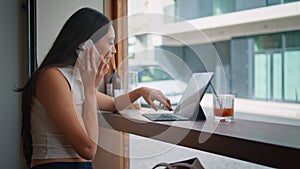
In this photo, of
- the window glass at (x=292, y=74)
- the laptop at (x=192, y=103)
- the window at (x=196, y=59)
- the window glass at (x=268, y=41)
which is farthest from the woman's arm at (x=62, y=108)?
the window glass at (x=268, y=41)

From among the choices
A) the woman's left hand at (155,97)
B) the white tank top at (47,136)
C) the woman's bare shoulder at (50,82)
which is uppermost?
the woman's bare shoulder at (50,82)

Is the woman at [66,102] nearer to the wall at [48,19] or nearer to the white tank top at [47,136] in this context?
the white tank top at [47,136]

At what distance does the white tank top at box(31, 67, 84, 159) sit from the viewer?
1.08 m

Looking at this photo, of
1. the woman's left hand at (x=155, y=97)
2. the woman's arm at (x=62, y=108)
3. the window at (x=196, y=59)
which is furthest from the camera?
the window at (x=196, y=59)

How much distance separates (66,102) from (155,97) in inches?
20.3

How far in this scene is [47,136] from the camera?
109 cm

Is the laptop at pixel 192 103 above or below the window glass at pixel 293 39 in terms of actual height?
below

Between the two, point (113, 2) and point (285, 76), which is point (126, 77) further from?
point (285, 76)

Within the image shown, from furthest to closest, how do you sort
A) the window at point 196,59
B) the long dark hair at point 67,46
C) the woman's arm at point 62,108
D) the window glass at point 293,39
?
the window glass at point 293,39
the window at point 196,59
the long dark hair at point 67,46
the woman's arm at point 62,108

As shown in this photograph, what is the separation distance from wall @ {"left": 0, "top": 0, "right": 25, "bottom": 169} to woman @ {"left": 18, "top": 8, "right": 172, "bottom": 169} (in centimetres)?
61

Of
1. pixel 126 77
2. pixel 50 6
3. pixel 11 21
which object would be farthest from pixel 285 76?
pixel 11 21

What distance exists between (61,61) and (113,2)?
0.98 m

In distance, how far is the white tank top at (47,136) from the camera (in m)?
1.08

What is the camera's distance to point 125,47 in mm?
2004
